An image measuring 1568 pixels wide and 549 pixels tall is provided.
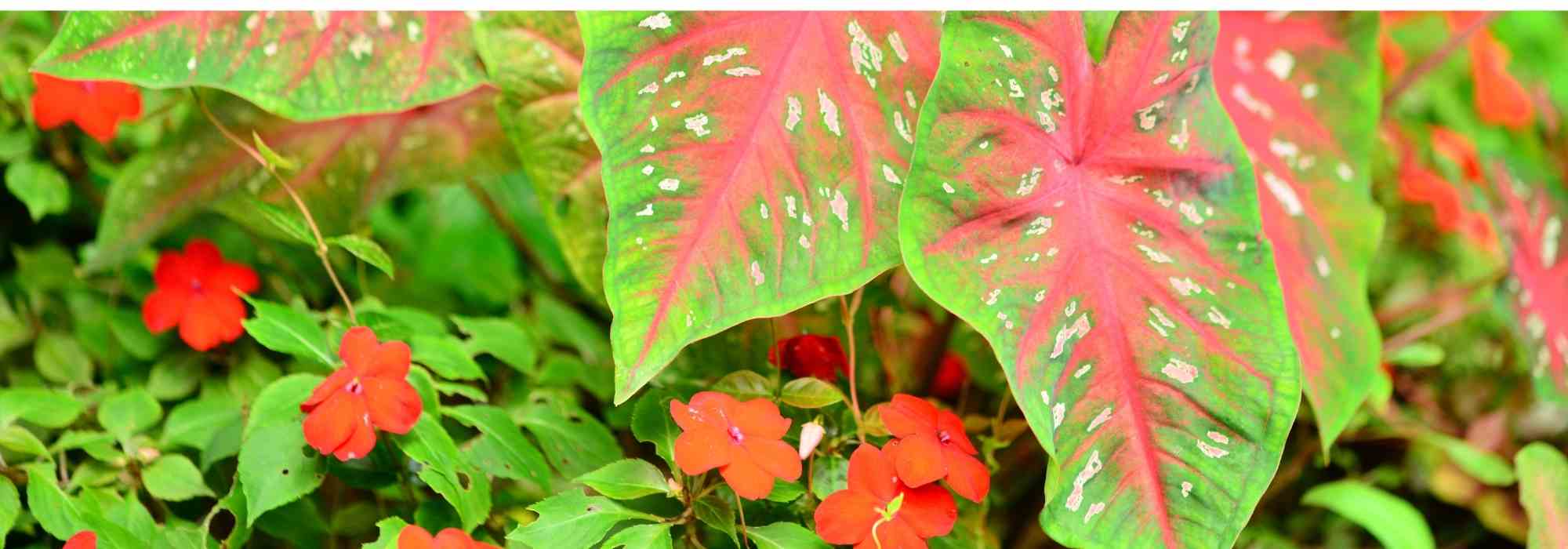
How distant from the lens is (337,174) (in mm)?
1127

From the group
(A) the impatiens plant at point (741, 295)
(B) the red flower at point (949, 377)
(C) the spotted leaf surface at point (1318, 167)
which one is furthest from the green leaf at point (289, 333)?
(C) the spotted leaf surface at point (1318, 167)

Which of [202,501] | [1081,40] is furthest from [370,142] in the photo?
[1081,40]

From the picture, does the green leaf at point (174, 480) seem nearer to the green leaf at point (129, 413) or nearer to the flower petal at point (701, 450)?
the green leaf at point (129, 413)

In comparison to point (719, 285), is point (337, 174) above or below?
below

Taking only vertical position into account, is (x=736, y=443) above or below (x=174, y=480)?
above

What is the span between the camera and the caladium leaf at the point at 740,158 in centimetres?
69

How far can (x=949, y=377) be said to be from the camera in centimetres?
120

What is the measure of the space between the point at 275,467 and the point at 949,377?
67 centimetres

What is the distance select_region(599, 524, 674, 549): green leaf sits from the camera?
0.66 m

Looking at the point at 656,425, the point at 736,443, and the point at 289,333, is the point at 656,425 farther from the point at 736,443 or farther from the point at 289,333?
the point at 289,333

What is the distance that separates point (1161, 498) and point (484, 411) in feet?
1.47

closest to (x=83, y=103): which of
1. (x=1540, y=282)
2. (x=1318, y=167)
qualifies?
(x=1318, y=167)

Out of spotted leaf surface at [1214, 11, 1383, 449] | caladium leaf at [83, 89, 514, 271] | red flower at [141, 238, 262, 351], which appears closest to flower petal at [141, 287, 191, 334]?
red flower at [141, 238, 262, 351]

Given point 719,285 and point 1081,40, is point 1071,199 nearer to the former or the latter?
point 1081,40
